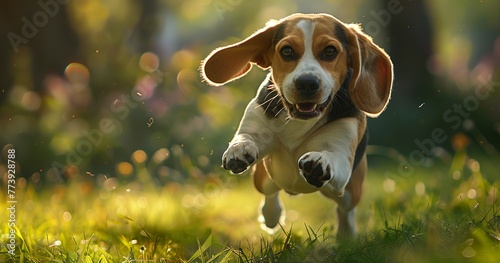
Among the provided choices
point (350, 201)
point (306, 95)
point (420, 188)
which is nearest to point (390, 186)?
point (420, 188)

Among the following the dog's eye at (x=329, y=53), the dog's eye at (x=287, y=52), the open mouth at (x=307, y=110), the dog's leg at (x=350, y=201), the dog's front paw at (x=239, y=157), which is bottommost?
the dog's leg at (x=350, y=201)

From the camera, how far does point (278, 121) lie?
3.74m

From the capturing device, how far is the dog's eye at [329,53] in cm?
354

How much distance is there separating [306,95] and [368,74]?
0.51 meters

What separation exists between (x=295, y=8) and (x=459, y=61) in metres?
2.40

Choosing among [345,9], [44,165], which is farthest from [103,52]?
[345,9]

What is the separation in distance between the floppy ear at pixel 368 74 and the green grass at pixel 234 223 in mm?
620

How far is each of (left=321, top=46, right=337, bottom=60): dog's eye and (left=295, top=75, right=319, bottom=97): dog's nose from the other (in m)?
0.23

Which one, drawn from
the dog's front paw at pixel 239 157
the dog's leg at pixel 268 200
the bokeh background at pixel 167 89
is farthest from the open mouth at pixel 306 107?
the bokeh background at pixel 167 89

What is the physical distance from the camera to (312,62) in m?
3.48

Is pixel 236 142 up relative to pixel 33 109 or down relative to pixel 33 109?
down

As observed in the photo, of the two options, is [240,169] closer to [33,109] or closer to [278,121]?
[278,121]

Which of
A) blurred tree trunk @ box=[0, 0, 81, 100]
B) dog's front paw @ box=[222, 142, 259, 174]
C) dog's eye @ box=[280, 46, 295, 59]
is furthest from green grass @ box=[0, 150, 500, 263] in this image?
blurred tree trunk @ box=[0, 0, 81, 100]

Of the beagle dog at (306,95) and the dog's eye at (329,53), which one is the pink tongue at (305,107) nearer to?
the beagle dog at (306,95)
